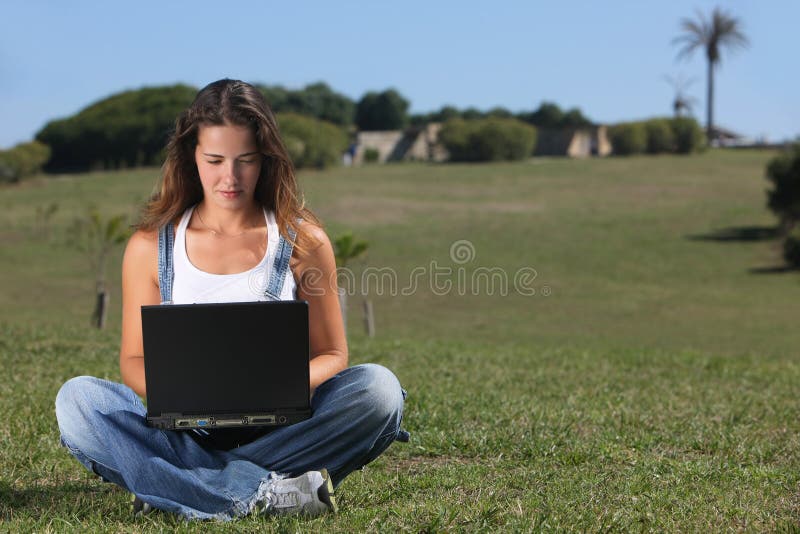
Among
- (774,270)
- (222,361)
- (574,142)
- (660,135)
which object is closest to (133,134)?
(574,142)

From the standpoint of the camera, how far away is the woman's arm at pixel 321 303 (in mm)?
4027

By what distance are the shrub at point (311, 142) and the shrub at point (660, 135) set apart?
83.0ft

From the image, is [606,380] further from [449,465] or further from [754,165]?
[754,165]

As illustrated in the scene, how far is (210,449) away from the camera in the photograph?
157 inches

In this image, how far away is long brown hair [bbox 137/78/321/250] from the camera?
3.93 metres

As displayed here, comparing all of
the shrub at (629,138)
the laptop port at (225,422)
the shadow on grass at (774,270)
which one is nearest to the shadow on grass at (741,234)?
the shadow on grass at (774,270)

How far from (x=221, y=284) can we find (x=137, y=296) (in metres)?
0.38

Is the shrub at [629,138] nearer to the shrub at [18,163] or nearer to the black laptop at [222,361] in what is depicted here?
the shrub at [18,163]

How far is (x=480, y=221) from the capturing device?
41.2 meters

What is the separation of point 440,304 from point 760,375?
17.2 metres

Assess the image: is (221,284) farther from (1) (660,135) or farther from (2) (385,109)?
(2) (385,109)

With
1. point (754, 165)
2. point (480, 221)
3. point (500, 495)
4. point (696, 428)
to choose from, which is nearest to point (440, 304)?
point (480, 221)

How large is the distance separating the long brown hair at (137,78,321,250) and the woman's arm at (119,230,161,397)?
99mm

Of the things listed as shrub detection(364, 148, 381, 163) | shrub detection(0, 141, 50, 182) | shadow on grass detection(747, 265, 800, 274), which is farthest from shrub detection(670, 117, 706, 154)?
shrub detection(0, 141, 50, 182)
